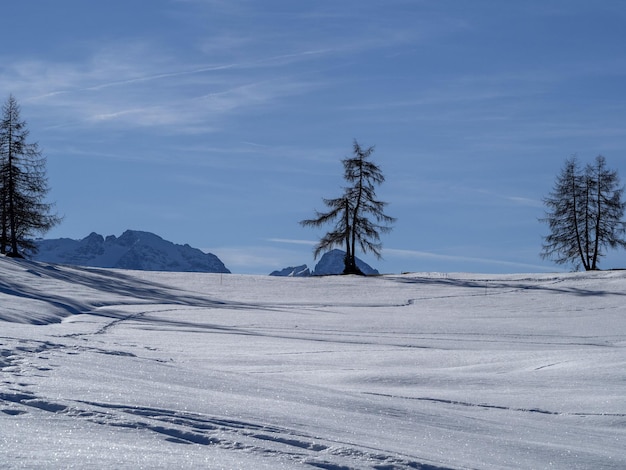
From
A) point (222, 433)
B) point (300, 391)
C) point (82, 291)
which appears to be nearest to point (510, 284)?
point (82, 291)

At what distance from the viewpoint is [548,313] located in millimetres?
22156

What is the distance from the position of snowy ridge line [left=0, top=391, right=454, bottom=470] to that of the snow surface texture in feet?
0.05

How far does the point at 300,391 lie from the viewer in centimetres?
635

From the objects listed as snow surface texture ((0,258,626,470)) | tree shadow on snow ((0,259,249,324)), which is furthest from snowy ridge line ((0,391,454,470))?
tree shadow on snow ((0,259,249,324))

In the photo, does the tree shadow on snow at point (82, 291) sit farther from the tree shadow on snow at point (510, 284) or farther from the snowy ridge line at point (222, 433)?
the snowy ridge line at point (222, 433)

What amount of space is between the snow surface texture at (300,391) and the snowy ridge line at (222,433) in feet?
0.05

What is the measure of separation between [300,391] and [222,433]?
2.29 m

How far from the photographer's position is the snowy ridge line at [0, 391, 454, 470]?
3.84 metres

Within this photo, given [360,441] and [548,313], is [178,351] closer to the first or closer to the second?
[360,441]

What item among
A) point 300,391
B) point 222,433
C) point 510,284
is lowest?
point 300,391

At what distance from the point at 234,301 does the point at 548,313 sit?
9.10 meters

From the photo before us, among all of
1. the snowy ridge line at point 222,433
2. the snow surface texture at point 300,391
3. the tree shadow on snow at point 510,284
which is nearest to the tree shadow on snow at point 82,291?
the snow surface texture at point 300,391

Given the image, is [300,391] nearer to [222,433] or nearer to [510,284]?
[222,433]

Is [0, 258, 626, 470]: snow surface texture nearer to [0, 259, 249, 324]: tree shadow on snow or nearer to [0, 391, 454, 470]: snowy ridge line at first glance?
[0, 391, 454, 470]: snowy ridge line
